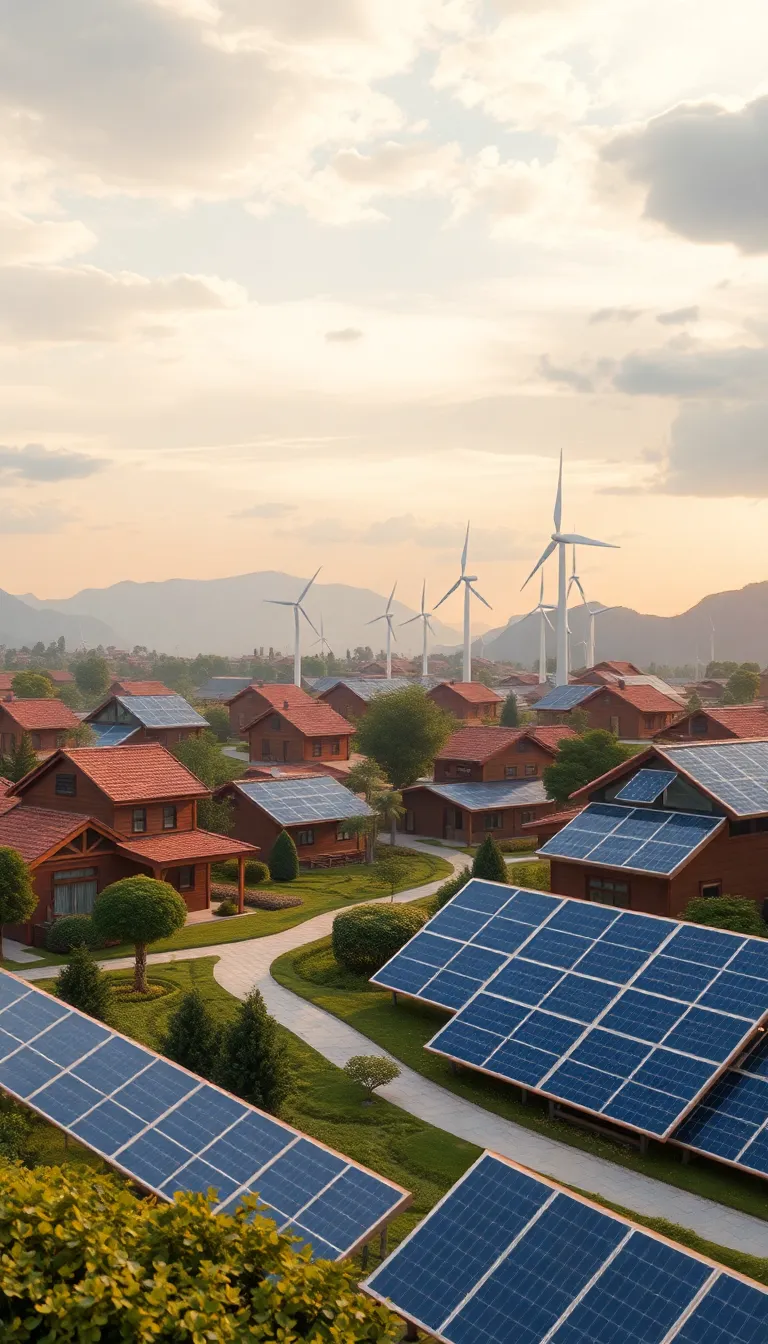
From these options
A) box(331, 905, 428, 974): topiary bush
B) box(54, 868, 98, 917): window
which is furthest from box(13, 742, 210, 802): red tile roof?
box(331, 905, 428, 974): topiary bush

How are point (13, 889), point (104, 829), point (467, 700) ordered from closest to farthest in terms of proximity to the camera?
1. point (13, 889)
2. point (104, 829)
3. point (467, 700)

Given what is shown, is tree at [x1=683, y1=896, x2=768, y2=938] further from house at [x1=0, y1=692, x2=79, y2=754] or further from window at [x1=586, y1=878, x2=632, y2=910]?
house at [x1=0, y1=692, x2=79, y2=754]

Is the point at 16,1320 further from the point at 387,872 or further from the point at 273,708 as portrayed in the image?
the point at 273,708

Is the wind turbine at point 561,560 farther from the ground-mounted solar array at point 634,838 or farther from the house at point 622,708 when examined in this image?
the ground-mounted solar array at point 634,838

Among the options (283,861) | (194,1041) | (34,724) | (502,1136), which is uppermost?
(34,724)

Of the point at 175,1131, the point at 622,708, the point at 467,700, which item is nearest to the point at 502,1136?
the point at 175,1131

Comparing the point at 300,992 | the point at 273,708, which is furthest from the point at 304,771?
the point at 300,992

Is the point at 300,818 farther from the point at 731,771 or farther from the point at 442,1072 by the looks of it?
the point at 442,1072
